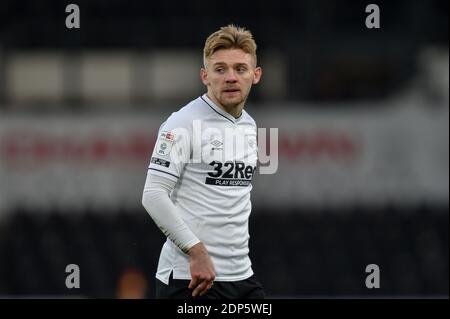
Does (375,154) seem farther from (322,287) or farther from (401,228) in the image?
(322,287)

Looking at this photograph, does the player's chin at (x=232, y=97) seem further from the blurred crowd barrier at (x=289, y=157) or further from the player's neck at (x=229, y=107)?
the blurred crowd barrier at (x=289, y=157)

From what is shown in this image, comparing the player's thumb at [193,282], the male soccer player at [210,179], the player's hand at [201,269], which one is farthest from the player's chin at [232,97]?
the player's thumb at [193,282]

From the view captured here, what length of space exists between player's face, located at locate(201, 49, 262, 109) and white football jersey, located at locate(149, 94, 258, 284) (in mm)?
116

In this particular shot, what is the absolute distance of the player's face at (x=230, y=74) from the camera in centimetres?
474

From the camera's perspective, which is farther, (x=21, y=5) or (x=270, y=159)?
(x=21, y=5)

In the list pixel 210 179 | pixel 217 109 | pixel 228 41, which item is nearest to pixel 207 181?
pixel 210 179

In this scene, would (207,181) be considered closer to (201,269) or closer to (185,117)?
(185,117)

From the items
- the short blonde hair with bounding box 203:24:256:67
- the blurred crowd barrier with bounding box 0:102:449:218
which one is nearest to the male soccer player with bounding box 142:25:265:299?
the short blonde hair with bounding box 203:24:256:67

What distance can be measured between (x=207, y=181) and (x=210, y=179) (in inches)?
0.6

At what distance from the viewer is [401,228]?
1424cm

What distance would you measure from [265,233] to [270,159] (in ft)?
27.4

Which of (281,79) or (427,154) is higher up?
(281,79)

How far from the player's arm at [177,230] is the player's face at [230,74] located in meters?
0.44
